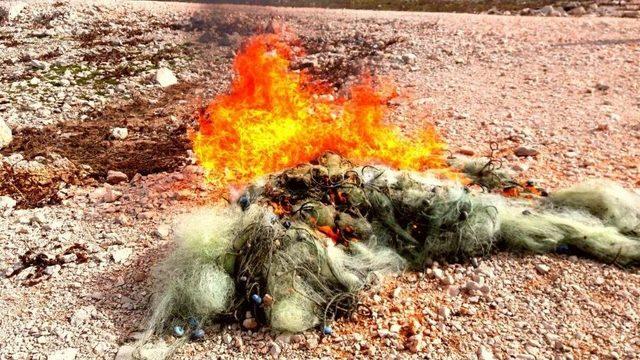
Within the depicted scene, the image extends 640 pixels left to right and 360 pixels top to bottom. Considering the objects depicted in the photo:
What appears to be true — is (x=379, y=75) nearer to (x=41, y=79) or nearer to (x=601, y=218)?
(x=601, y=218)

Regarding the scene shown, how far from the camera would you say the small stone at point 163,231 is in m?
6.56

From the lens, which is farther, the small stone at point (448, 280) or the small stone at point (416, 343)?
the small stone at point (448, 280)

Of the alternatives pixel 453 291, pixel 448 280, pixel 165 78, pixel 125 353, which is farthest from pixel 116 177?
pixel 453 291

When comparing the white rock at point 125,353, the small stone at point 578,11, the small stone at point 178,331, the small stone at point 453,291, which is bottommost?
the white rock at point 125,353

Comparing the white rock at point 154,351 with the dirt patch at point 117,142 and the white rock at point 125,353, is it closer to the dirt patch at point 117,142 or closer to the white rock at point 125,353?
the white rock at point 125,353

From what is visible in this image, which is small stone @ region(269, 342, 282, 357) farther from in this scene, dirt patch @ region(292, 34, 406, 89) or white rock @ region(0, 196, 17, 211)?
dirt patch @ region(292, 34, 406, 89)

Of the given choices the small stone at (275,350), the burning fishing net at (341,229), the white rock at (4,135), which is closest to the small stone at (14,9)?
the white rock at (4,135)

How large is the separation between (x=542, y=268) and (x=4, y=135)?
9.05m

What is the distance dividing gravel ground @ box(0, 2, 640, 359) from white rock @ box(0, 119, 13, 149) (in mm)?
486

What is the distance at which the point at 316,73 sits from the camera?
12.6 metres

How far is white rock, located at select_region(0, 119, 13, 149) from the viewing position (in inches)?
365

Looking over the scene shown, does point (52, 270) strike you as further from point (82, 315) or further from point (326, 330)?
point (326, 330)

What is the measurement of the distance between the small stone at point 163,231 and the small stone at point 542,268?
173 inches

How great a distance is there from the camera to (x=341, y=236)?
5.82 meters
